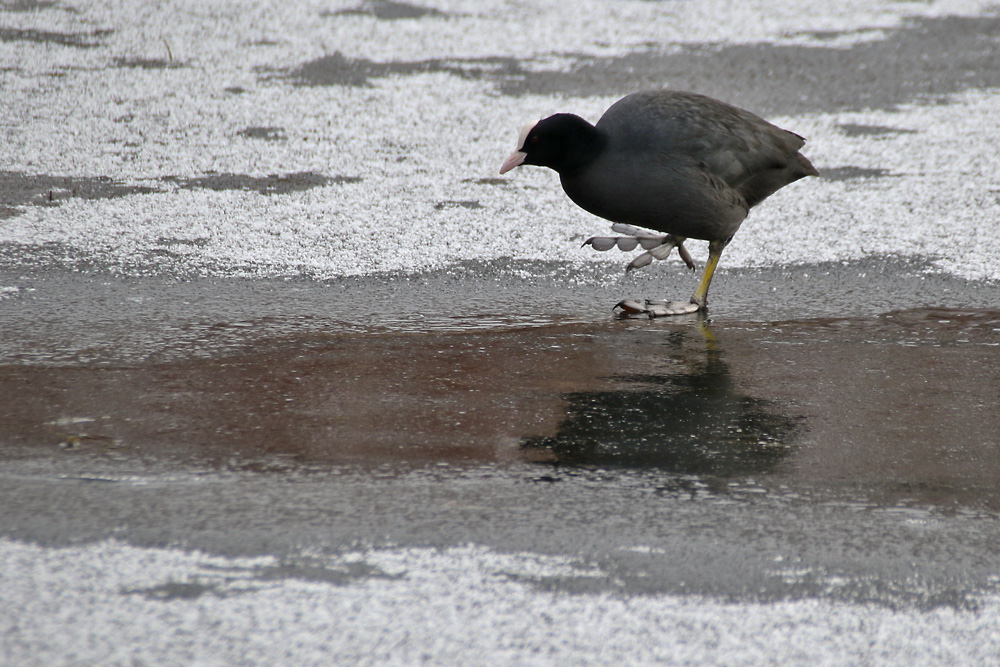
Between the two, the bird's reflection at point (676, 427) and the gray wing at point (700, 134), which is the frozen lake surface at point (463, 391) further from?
the gray wing at point (700, 134)

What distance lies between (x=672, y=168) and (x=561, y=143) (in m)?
0.46

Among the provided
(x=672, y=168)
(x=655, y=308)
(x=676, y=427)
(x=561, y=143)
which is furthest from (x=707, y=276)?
(x=676, y=427)

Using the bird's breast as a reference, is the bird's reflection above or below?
below

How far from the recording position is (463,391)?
3.38m

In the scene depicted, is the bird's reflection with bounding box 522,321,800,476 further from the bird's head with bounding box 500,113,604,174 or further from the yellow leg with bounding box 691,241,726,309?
the bird's head with bounding box 500,113,604,174

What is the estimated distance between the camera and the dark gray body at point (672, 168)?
420 cm

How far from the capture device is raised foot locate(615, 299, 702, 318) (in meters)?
4.19

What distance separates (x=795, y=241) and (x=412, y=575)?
126 inches

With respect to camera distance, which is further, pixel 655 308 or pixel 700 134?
pixel 700 134

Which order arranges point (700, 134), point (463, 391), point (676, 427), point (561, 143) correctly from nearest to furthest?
point (676, 427), point (463, 391), point (561, 143), point (700, 134)

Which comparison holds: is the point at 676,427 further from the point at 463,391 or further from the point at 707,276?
the point at 707,276

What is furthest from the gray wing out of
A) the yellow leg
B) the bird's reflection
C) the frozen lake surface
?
the bird's reflection

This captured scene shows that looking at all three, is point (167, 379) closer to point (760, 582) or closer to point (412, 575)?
point (412, 575)

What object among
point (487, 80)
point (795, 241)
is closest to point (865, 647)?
point (795, 241)
